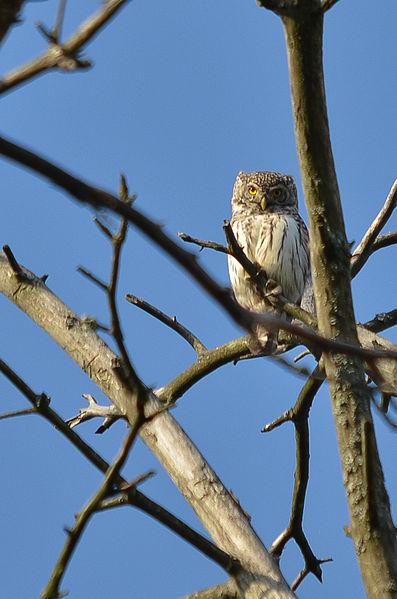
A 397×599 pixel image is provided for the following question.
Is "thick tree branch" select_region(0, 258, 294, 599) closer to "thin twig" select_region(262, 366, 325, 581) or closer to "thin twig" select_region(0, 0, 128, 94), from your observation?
"thin twig" select_region(262, 366, 325, 581)

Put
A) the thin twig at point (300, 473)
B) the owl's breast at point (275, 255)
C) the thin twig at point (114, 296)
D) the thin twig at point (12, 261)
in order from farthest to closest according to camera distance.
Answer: the owl's breast at point (275, 255) → the thin twig at point (300, 473) → the thin twig at point (12, 261) → the thin twig at point (114, 296)

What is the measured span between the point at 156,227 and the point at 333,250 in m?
1.95

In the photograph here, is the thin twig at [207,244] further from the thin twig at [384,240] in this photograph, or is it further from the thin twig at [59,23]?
the thin twig at [59,23]

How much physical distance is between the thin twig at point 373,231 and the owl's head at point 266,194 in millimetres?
2470

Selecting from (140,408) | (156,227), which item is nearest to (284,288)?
(140,408)

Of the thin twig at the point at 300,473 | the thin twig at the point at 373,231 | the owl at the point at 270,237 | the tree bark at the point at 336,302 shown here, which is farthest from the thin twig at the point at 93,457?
the owl at the point at 270,237

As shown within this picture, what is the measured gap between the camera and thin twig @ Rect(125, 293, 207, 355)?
15.7 feet

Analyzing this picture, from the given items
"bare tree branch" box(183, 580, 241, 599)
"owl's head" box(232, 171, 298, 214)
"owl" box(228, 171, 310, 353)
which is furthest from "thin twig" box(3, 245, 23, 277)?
"owl's head" box(232, 171, 298, 214)

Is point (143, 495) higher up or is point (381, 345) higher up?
point (381, 345)

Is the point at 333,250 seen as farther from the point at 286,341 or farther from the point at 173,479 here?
the point at 286,341

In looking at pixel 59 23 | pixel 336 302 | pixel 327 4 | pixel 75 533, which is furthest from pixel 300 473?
pixel 59 23

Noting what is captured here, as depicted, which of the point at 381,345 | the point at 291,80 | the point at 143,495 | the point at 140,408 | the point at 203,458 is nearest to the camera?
the point at 140,408

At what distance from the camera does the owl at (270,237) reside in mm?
6395

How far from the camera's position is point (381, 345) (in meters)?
3.77
